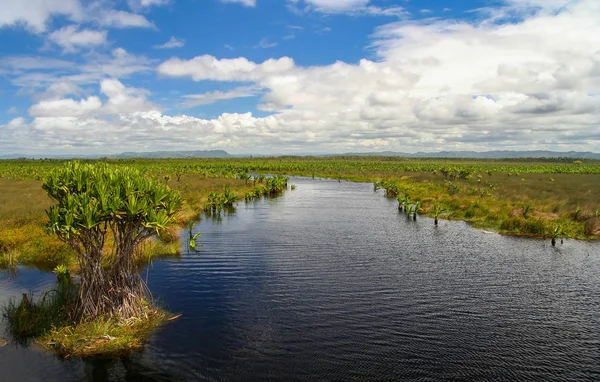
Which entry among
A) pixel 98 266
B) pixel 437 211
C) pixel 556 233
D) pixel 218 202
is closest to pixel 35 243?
pixel 98 266

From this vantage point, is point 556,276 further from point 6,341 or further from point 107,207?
point 6,341

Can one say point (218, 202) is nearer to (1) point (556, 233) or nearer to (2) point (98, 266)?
Answer: (2) point (98, 266)

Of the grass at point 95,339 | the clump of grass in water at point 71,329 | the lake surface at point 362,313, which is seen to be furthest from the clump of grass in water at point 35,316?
the lake surface at point 362,313

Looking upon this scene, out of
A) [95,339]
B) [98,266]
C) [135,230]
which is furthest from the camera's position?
[135,230]

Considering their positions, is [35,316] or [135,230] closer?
[35,316]

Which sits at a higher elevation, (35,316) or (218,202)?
(218,202)

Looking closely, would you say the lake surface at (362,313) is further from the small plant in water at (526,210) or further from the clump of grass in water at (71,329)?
the small plant in water at (526,210)

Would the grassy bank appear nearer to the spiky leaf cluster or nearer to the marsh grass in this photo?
the marsh grass
